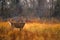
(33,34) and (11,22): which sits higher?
(11,22)

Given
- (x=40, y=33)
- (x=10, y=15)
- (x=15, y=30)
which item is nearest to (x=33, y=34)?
(x=40, y=33)

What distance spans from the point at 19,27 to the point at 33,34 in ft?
0.67

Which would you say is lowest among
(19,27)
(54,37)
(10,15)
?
(54,37)

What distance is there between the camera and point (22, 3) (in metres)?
2.43

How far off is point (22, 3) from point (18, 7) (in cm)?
7

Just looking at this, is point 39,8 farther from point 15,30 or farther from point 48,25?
point 15,30

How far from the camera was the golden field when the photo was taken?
238 centimetres

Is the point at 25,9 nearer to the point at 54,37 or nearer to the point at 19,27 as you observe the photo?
the point at 19,27

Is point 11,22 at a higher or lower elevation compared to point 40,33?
higher

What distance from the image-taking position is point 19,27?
240 cm

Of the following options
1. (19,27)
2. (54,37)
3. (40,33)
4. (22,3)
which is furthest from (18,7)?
(54,37)

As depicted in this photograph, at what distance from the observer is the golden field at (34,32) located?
2.38m

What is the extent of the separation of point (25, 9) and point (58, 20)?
17.8 inches

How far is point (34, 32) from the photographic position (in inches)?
94.0
